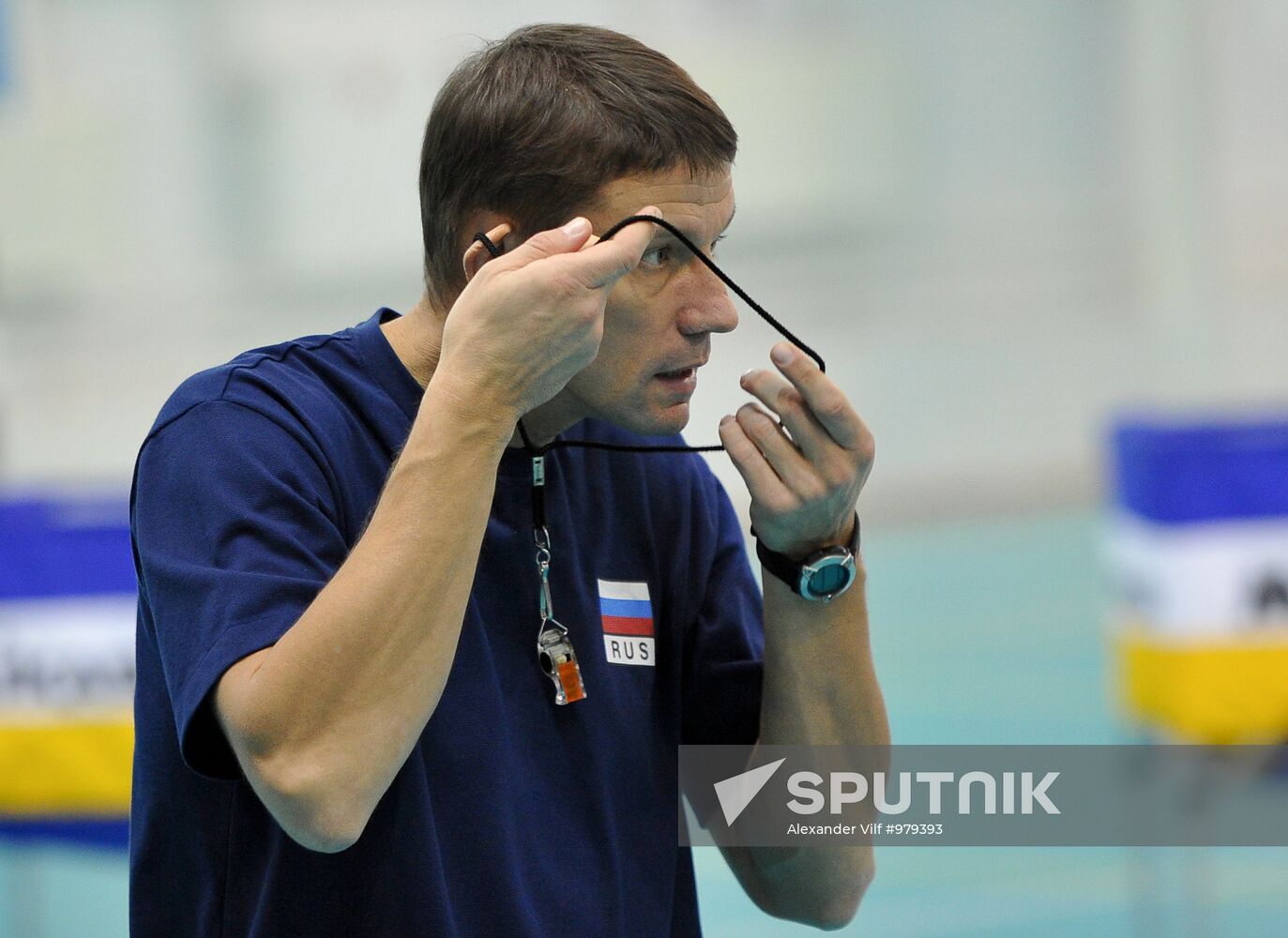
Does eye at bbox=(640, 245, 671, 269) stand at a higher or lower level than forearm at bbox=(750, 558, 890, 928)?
higher

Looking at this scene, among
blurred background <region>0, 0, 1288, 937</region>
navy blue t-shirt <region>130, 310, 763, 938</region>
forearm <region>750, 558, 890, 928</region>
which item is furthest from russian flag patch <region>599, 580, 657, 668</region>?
blurred background <region>0, 0, 1288, 937</region>

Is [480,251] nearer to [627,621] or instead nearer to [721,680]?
[627,621]

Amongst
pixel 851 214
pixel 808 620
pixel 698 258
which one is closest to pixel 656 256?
pixel 698 258

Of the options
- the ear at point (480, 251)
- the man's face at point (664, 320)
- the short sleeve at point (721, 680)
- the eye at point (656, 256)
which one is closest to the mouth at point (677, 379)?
the man's face at point (664, 320)

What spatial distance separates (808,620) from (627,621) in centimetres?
20

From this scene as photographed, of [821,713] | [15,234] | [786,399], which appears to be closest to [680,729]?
[821,713]

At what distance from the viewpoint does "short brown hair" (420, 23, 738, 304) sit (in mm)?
1514

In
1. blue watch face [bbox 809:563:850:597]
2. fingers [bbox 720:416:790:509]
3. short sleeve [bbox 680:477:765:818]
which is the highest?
fingers [bbox 720:416:790:509]

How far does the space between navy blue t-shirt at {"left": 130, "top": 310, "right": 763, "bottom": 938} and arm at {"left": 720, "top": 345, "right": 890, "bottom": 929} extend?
13 cm

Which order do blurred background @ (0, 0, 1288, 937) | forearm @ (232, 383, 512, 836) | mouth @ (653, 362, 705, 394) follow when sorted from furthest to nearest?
blurred background @ (0, 0, 1288, 937) < mouth @ (653, 362, 705, 394) < forearm @ (232, 383, 512, 836)

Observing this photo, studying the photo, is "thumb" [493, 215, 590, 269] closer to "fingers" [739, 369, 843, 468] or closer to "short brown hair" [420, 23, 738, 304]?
"short brown hair" [420, 23, 738, 304]

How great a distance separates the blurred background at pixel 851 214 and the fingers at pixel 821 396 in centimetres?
707

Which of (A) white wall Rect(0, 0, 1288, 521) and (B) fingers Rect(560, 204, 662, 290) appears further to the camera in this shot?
(A) white wall Rect(0, 0, 1288, 521)

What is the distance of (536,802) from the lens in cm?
153
